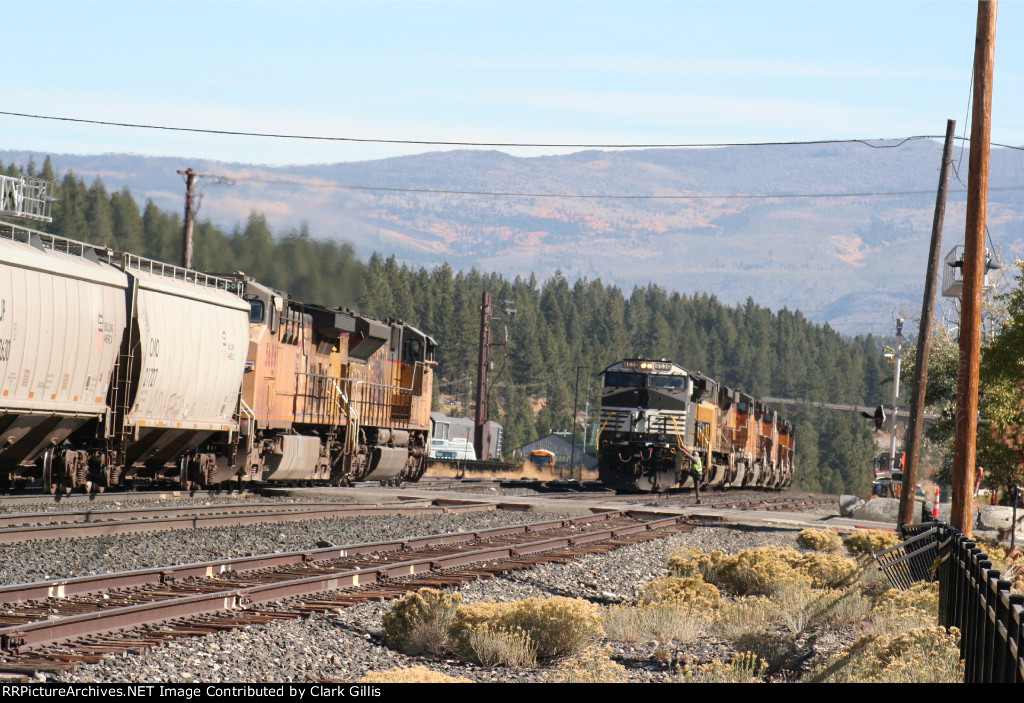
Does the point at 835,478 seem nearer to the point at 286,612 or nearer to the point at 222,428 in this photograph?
the point at 222,428

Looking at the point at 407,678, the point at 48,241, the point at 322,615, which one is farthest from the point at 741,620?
the point at 48,241

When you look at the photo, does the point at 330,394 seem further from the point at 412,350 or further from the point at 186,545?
the point at 186,545

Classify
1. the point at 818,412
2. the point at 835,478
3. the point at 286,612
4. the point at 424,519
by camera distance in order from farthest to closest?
the point at 818,412, the point at 835,478, the point at 424,519, the point at 286,612

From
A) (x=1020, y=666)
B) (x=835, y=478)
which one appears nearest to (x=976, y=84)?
(x=1020, y=666)

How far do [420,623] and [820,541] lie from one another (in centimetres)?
1206

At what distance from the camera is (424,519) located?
2047cm

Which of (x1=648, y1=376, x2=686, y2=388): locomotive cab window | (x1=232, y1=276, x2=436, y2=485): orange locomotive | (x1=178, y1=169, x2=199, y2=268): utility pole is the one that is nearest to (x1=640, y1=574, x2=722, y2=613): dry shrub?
(x1=232, y1=276, x2=436, y2=485): orange locomotive

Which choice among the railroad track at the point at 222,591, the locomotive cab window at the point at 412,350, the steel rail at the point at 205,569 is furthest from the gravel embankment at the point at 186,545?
the locomotive cab window at the point at 412,350

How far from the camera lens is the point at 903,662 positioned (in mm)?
7773

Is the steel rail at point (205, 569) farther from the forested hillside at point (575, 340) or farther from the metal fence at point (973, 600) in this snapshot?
the forested hillside at point (575, 340)

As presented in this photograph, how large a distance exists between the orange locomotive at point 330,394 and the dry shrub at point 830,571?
12.2 metres

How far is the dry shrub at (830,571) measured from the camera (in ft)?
47.4
